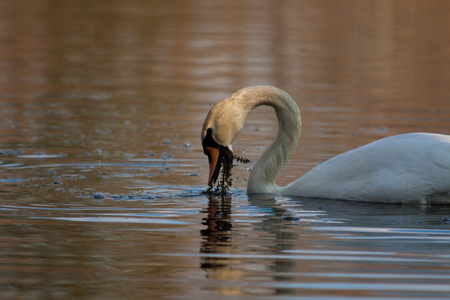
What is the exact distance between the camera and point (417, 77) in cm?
2453

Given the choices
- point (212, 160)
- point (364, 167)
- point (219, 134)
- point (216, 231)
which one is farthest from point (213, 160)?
point (216, 231)

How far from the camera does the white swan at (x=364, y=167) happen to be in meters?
9.79

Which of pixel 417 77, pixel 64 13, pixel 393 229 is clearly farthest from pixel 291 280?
pixel 64 13

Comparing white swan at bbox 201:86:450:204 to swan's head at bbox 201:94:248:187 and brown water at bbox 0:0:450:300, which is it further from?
brown water at bbox 0:0:450:300

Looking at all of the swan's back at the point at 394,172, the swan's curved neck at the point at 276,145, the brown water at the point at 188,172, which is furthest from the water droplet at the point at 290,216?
the swan's curved neck at the point at 276,145

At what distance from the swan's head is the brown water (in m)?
0.43

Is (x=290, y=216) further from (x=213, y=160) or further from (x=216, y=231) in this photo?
(x=213, y=160)

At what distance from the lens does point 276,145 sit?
11.3 metres

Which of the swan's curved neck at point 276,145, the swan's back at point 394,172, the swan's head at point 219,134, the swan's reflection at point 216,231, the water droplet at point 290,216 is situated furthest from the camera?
the swan's curved neck at point 276,145

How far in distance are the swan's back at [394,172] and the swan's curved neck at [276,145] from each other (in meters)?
0.87

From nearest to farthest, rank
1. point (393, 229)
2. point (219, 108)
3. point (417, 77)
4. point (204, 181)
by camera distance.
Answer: point (393, 229), point (219, 108), point (204, 181), point (417, 77)

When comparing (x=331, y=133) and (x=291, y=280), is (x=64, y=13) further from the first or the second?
(x=291, y=280)

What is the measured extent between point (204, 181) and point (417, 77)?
46.3ft

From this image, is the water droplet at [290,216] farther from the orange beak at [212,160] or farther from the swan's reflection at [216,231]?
the orange beak at [212,160]
